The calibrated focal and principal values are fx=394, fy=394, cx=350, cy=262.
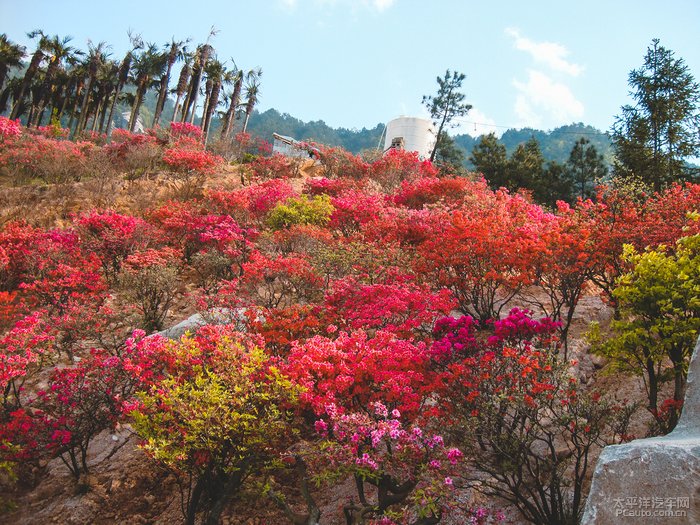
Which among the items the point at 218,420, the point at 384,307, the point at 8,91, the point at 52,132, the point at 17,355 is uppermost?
the point at 8,91

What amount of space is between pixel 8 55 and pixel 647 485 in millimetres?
42343

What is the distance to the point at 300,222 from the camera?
16.0 meters

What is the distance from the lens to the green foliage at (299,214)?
16156 millimetres

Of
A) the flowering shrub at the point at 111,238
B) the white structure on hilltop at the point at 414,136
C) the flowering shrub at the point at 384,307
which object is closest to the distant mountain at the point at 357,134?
the white structure on hilltop at the point at 414,136

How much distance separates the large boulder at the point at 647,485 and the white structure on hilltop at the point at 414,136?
121 ft

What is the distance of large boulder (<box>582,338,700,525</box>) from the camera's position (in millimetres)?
3193

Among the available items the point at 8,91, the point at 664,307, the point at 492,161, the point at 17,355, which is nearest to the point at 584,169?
the point at 492,161

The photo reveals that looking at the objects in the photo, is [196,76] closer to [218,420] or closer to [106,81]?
[106,81]

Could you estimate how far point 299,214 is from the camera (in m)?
16.2

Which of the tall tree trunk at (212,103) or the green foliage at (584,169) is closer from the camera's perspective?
the green foliage at (584,169)

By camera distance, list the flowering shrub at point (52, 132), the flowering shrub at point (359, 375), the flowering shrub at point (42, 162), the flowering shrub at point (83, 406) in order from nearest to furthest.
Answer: the flowering shrub at point (359, 375), the flowering shrub at point (83, 406), the flowering shrub at point (42, 162), the flowering shrub at point (52, 132)

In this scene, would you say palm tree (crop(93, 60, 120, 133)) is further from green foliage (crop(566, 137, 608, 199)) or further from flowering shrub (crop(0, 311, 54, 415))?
green foliage (crop(566, 137, 608, 199))

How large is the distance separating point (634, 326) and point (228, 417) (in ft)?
20.1

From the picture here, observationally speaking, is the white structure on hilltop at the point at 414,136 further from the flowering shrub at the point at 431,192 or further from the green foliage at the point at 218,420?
the green foliage at the point at 218,420
